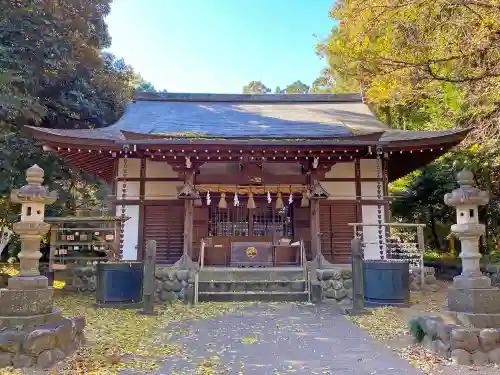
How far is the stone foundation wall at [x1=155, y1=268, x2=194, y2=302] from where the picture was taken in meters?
8.16

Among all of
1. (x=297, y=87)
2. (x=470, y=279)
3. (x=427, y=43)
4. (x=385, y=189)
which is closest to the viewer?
(x=470, y=279)

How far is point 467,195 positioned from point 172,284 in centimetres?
601

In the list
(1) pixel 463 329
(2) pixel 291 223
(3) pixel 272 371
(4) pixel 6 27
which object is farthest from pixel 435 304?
(4) pixel 6 27

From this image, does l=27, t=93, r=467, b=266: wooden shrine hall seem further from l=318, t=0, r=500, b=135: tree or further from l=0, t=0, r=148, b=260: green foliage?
l=318, t=0, r=500, b=135: tree

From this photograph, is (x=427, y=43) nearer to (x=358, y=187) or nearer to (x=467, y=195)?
(x=467, y=195)

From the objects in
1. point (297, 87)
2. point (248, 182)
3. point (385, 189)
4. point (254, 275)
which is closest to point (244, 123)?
point (248, 182)

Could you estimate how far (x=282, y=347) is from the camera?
15.9 feet

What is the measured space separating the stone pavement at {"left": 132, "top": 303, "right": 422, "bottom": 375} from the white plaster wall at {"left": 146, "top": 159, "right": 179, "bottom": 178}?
480cm

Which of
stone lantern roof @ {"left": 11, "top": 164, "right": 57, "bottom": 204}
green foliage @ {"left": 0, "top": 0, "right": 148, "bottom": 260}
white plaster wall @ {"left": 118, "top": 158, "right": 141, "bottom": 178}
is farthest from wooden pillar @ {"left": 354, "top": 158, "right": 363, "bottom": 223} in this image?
green foliage @ {"left": 0, "top": 0, "right": 148, "bottom": 260}

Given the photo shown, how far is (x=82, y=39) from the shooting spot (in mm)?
12656

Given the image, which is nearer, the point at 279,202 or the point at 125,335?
the point at 125,335

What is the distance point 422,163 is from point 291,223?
4240mm

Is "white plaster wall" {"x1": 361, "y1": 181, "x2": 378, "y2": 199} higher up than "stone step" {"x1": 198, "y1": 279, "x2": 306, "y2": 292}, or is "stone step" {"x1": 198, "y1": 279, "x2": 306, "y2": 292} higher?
"white plaster wall" {"x1": 361, "y1": 181, "x2": 378, "y2": 199}

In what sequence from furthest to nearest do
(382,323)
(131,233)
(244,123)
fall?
(244,123) → (131,233) → (382,323)
